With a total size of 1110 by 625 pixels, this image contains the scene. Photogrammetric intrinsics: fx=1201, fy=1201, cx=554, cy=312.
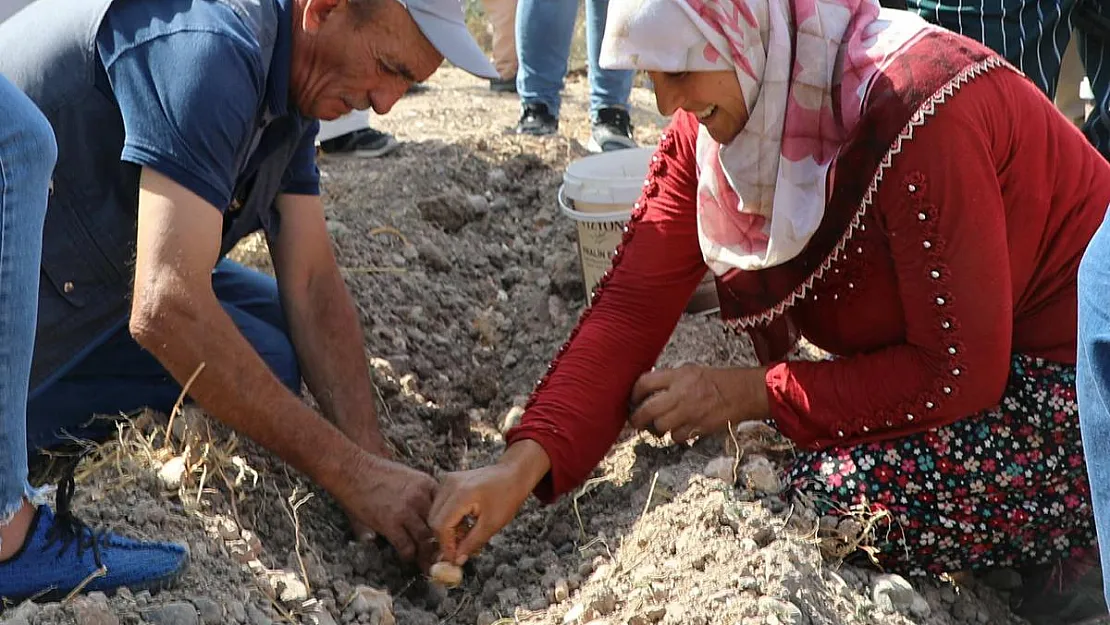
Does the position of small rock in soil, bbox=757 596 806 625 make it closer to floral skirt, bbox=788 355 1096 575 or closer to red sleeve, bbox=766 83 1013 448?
floral skirt, bbox=788 355 1096 575

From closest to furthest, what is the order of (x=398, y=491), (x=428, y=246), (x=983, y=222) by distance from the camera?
1. (x=983, y=222)
2. (x=398, y=491)
3. (x=428, y=246)

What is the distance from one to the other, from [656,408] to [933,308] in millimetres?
628

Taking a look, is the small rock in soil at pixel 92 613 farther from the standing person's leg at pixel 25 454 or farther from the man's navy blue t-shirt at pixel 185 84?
the man's navy blue t-shirt at pixel 185 84

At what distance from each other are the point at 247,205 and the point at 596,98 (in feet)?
9.13

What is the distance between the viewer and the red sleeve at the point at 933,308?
7.16ft

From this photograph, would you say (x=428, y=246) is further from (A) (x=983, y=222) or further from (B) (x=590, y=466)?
(A) (x=983, y=222)

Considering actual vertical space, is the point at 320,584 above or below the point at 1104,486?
below

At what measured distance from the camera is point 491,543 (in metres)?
2.77

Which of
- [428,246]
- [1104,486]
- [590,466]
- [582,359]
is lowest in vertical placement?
[428,246]

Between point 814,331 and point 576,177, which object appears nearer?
point 814,331

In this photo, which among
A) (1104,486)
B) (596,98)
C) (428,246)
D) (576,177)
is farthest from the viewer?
(596,98)

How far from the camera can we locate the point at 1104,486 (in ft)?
5.36

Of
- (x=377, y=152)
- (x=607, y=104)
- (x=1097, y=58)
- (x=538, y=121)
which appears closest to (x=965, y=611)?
(x=1097, y=58)

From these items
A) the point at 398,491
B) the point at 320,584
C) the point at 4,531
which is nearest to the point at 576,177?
the point at 398,491
